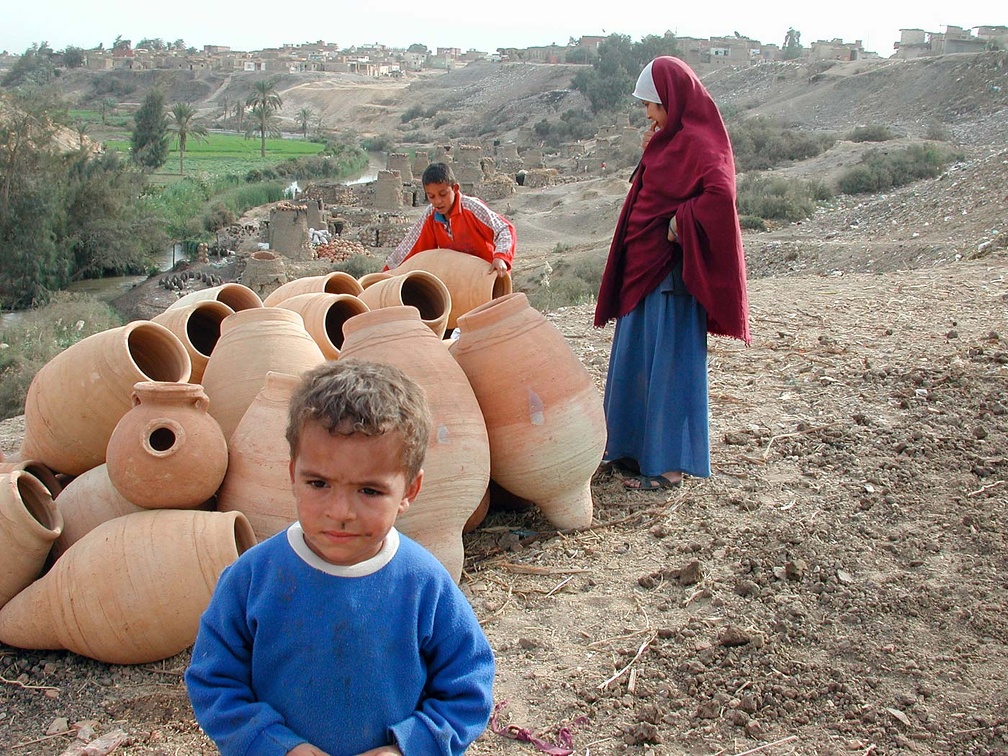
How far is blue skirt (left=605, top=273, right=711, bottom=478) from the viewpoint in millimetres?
4133

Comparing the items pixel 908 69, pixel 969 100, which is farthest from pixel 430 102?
pixel 969 100

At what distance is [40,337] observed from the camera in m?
13.2

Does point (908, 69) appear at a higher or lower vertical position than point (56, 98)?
higher

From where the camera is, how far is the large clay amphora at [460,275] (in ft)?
16.1

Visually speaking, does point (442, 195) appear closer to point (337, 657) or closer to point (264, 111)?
point (337, 657)

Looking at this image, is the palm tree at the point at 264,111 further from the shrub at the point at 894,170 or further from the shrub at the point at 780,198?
the shrub at the point at 894,170

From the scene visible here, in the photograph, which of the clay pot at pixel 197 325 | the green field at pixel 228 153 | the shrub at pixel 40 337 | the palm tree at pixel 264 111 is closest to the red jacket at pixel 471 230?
the clay pot at pixel 197 325

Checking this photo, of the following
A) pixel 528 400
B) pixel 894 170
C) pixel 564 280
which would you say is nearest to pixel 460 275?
pixel 528 400

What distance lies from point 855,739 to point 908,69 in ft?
136

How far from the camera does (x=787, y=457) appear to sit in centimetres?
450

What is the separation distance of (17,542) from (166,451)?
55 cm

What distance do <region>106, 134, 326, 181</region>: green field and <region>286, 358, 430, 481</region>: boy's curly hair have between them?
44.8 m

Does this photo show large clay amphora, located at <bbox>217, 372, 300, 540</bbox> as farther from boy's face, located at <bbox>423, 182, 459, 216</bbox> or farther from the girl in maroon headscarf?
boy's face, located at <bbox>423, 182, 459, 216</bbox>

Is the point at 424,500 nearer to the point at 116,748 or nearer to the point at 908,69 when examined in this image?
the point at 116,748
